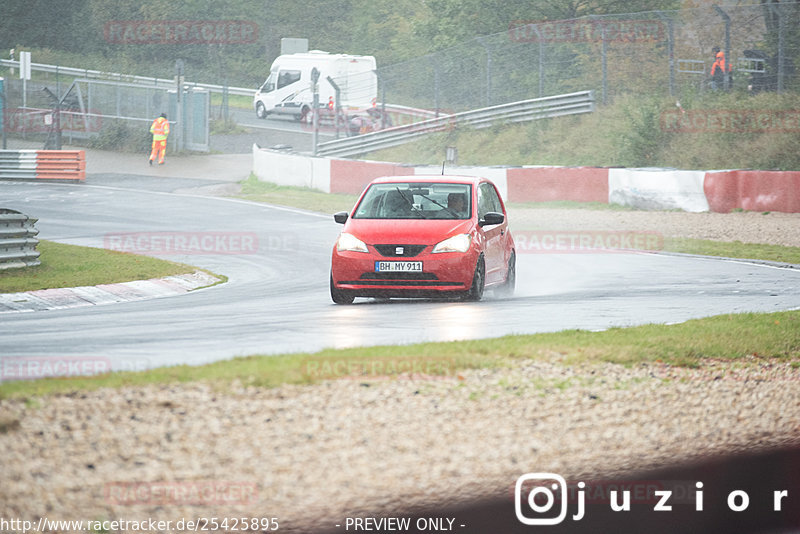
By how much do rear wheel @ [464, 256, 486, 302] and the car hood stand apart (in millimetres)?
466

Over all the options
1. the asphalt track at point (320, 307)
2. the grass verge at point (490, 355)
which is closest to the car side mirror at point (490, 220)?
the asphalt track at point (320, 307)

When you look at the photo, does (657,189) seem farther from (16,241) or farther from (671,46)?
(16,241)

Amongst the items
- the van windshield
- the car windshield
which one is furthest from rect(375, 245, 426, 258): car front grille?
the van windshield

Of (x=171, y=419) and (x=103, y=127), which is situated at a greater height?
(x=103, y=127)

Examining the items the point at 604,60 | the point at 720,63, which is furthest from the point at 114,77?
the point at 720,63

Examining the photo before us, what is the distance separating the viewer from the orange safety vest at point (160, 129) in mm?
37397

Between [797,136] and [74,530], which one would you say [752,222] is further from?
[74,530]

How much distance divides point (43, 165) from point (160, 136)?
4.59 metres

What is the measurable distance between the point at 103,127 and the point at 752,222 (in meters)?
28.7

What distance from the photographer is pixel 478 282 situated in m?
13.4

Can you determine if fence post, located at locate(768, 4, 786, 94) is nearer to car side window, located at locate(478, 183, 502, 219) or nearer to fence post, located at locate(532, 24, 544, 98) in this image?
fence post, located at locate(532, 24, 544, 98)

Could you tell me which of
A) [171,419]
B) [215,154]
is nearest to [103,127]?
[215,154]

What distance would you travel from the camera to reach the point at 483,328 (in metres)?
11.2

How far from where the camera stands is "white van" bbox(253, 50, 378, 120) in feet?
157
